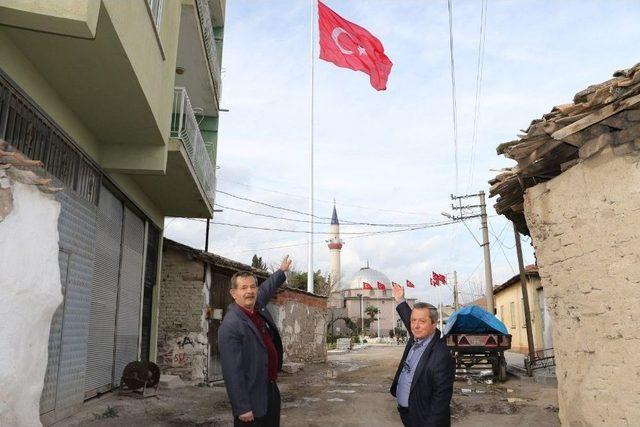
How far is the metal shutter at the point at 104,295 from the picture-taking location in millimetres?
8401

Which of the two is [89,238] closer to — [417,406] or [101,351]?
[101,351]

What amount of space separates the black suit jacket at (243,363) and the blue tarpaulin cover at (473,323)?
1109 centimetres

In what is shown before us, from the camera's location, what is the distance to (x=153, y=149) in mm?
8484

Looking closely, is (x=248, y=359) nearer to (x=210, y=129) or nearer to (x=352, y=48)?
(x=210, y=129)

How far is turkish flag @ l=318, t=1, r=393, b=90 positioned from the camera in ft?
47.6

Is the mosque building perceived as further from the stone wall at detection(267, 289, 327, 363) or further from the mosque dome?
the stone wall at detection(267, 289, 327, 363)

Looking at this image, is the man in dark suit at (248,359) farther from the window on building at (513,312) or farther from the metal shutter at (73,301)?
the window on building at (513,312)

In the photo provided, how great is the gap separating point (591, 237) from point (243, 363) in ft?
12.2

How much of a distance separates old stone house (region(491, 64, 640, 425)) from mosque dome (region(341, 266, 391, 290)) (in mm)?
77191

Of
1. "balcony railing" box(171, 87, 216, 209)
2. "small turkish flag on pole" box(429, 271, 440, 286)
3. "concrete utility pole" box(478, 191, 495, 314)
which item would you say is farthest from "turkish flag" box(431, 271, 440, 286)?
"balcony railing" box(171, 87, 216, 209)

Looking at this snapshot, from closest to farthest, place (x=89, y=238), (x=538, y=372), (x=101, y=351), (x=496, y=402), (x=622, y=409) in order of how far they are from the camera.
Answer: (x=622, y=409), (x=89, y=238), (x=101, y=351), (x=496, y=402), (x=538, y=372)

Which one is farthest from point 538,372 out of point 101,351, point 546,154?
point 101,351

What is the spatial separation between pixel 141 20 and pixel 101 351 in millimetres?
5596

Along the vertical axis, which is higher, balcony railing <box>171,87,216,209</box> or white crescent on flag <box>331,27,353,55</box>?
white crescent on flag <box>331,27,353,55</box>
